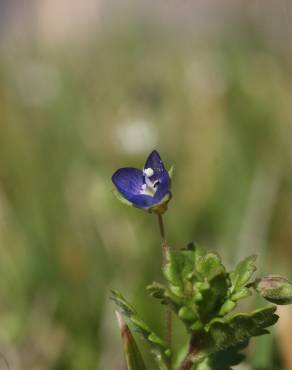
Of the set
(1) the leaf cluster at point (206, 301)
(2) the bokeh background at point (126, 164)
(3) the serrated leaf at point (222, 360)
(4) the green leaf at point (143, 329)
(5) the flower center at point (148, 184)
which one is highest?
(5) the flower center at point (148, 184)

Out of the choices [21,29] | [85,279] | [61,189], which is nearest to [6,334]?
[85,279]

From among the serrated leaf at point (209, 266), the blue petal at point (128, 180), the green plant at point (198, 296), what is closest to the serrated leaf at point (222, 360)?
the green plant at point (198, 296)

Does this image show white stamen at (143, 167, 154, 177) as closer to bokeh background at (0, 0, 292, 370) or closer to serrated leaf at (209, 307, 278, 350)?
serrated leaf at (209, 307, 278, 350)

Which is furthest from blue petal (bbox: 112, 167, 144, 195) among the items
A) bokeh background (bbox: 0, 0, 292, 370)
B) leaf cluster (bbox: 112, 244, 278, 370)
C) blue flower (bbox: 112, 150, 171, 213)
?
bokeh background (bbox: 0, 0, 292, 370)

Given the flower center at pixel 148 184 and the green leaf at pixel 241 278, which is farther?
the flower center at pixel 148 184

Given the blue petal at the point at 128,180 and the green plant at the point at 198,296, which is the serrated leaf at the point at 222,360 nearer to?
the green plant at the point at 198,296
